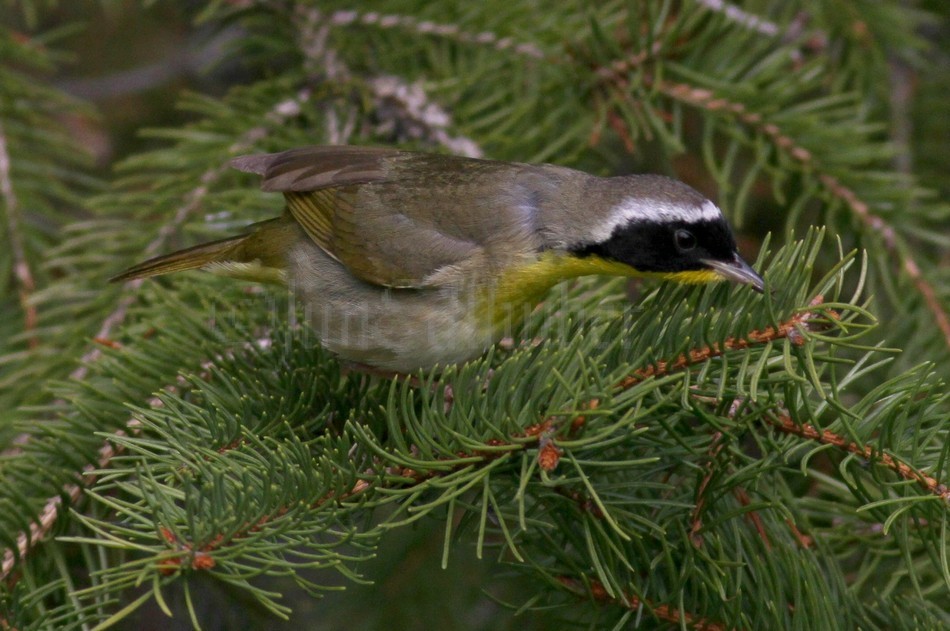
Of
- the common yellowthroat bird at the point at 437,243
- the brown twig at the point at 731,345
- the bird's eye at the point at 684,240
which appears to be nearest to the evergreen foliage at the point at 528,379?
the brown twig at the point at 731,345

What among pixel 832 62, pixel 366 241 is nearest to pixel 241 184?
pixel 366 241

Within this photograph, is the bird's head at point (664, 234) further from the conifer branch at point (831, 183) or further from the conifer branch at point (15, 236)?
the conifer branch at point (15, 236)

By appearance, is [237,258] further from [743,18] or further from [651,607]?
[743,18]

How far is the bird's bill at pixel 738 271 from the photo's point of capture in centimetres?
231

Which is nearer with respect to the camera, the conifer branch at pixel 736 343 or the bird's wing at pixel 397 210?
the conifer branch at pixel 736 343

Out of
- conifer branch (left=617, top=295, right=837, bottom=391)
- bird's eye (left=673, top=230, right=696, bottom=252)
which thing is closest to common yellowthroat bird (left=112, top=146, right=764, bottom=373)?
bird's eye (left=673, top=230, right=696, bottom=252)

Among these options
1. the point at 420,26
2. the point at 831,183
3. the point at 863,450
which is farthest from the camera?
the point at 420,26

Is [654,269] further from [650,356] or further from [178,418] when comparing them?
[178,418]

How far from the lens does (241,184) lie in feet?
12.6

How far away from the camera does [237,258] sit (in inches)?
132

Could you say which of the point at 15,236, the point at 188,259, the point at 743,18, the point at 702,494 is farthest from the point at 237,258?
the point at 743,18

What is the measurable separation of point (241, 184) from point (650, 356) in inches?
86.8

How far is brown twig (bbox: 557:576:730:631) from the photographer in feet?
7.11

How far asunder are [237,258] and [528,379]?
5.22 feet
